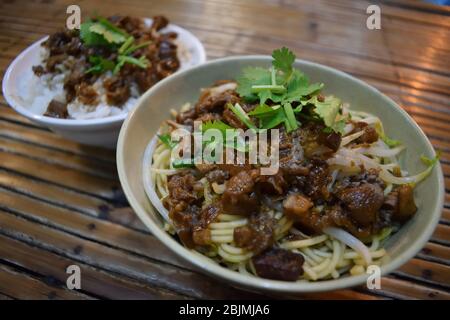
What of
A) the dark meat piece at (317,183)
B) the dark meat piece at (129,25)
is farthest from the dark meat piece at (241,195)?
the dark meat piece at (129,25)

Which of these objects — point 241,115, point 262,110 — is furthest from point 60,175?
point 262,110

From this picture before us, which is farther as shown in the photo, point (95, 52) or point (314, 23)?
point (314, 23)

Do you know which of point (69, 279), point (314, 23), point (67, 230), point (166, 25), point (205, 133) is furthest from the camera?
point (314, 23)

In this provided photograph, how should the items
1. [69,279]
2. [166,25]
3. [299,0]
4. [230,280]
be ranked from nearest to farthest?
[230,280] → [69,279] → [166,25] → [299,0]

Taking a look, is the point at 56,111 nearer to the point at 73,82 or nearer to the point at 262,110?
the point at 73,82

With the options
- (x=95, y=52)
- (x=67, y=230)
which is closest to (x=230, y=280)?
(x=67, y=230)

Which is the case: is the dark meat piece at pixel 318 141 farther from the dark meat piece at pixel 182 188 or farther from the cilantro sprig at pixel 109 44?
the cilantro sprig at pixel 109 44
